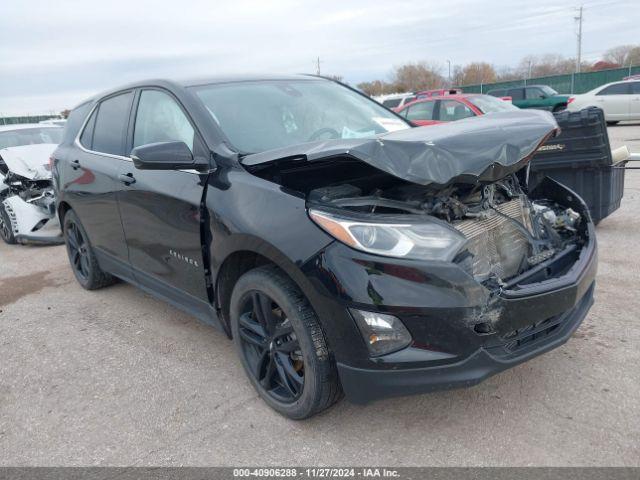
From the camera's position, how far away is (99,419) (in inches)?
118

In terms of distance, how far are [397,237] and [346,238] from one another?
0.71 ft

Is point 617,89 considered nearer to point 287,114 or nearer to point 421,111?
point 421,111

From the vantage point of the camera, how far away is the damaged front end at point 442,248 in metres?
2.28

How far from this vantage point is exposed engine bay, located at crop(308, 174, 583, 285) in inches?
101

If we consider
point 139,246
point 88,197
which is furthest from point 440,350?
point 88,197

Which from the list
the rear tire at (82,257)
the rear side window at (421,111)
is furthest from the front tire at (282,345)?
the rear side window at (421,111)

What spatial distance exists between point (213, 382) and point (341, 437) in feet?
3.18

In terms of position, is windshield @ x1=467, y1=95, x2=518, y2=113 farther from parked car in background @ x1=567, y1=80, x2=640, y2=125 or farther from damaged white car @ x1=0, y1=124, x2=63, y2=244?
damaged white car @ x1=0, y1=124, x2=63, y2=244

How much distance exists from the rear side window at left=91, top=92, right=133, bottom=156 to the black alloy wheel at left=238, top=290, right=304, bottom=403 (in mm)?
1824

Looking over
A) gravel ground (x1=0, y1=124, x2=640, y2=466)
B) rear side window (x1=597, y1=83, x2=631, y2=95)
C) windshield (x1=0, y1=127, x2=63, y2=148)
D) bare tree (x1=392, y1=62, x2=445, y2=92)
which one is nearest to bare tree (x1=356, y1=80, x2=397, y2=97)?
bare tree (x1=392, y1=62, x2=445, y2=92)

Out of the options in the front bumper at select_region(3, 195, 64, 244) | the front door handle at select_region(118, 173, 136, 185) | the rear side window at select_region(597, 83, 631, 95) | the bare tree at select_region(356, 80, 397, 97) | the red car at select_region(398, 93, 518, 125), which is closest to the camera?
the front door handle at select_region(118, 173, 136, 185)

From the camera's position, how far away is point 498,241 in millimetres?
2820

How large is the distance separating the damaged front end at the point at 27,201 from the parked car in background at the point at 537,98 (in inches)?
819

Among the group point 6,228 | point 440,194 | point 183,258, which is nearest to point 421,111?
point 6,228
